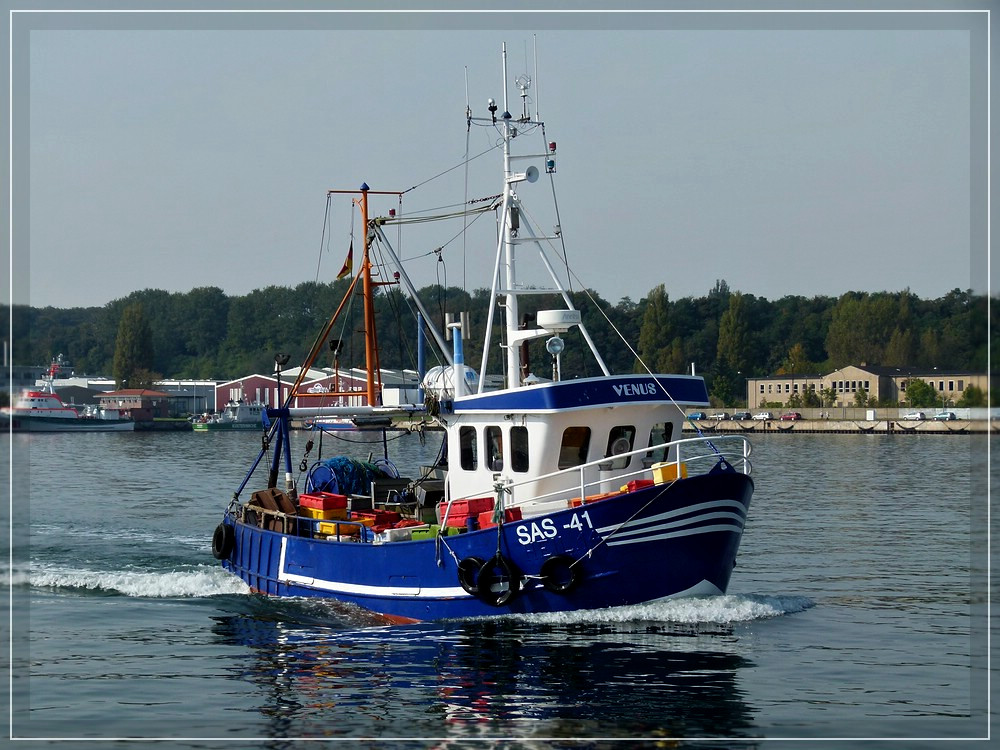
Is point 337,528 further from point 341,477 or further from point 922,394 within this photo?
point 922,394

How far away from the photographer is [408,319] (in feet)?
290

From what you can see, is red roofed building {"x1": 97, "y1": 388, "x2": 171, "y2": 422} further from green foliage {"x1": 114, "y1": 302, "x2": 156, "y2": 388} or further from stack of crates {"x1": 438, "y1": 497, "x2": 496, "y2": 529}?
stack of crates {"x1": 438, "y1": 497, "x2": 496, "y2": 529}

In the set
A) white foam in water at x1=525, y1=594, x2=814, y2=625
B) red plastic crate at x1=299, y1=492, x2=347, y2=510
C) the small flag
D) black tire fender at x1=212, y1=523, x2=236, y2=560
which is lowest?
white foam in water at x1=525, y1=594, x2=814, y2=625

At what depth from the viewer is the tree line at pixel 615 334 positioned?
8306 centimetres

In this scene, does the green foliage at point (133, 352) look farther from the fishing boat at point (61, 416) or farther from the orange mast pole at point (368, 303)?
the orange mast pole at point (368, 303)

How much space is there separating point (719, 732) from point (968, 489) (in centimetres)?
3773

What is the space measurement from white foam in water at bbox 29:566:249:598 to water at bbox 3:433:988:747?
80mm

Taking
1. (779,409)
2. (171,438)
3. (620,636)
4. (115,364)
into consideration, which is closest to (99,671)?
(620,636)

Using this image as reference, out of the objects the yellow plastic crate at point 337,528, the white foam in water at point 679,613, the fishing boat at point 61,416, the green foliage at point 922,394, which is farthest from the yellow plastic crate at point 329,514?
the fishing boat at point 61,416

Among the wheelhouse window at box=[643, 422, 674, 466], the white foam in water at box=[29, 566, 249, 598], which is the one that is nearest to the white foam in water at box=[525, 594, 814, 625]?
the wheelhouse window at box=[643, 422, 674, 466]

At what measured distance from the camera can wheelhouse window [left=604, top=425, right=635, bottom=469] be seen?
69.4 ft

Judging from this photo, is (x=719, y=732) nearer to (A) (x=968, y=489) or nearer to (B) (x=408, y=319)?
(A) (x=968, y=489)

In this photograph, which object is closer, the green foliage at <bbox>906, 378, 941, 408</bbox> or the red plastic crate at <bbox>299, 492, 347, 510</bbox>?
the red plastic crate at <bbox>299, 492, 347, 510</bbox>

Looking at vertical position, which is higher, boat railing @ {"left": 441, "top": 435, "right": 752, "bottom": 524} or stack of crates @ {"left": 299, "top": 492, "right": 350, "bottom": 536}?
boat railing @ {"left": 441, "top": 435, "right": 752, "bottom": 524}
